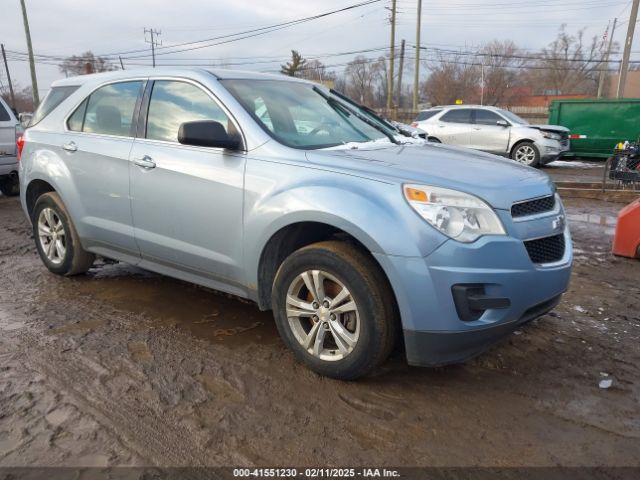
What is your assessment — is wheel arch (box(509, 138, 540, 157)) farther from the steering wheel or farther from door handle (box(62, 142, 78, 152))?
door handle (box(62, 142, 78, 152))

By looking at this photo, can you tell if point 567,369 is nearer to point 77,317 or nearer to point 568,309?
point 568,309

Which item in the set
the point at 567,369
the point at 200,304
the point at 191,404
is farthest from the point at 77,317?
the point at 567,369

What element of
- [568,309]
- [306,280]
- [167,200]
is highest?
[167,200]

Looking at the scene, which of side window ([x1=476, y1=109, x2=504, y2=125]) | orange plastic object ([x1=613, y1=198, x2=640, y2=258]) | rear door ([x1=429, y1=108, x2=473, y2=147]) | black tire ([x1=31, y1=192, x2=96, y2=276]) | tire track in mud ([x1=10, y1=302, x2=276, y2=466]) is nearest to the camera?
tire track in mud ([x1=10, y1=302, x2=276, y2=466])

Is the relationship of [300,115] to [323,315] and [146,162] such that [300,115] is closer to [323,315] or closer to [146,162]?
[146,162]

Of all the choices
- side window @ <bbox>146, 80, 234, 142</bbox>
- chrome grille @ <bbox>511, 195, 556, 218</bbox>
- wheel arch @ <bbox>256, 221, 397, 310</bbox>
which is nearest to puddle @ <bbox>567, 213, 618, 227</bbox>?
chrome grille @ <bbox>511, 195, 556, 218</bbox>

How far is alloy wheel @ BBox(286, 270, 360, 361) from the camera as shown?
300 centimetres

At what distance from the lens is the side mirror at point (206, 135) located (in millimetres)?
3279

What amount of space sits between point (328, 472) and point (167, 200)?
2187 mm

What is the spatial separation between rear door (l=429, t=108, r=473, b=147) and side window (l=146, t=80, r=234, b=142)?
38.9 ft

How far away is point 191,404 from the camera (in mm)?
2877

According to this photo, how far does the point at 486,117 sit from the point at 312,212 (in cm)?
1294

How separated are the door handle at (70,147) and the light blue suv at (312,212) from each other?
39mm

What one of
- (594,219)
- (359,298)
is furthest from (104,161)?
(594,219)
